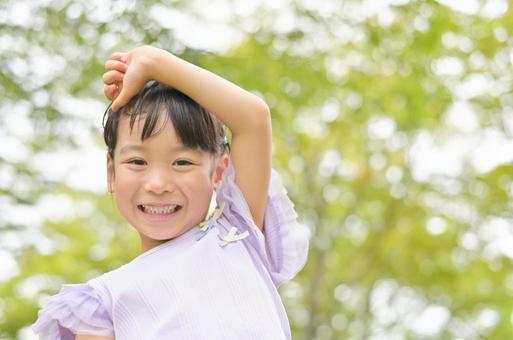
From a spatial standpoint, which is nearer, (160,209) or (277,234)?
(160,209)

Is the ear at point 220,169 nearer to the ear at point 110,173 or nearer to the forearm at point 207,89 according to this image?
the forearm at point 207,89

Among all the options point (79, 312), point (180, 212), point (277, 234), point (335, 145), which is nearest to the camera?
point (79, 312)

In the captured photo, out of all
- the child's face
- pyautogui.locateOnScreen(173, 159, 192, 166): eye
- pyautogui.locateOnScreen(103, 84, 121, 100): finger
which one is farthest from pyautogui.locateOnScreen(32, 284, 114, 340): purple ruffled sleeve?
pyautogui.locateOnScreen(103, 84, 121, 100): finger

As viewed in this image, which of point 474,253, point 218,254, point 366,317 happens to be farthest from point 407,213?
point 218,254

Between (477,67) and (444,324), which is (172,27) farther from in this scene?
(444,324)

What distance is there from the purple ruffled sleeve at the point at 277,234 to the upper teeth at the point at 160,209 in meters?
0.13

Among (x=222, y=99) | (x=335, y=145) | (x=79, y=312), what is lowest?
(x=335, y=145)

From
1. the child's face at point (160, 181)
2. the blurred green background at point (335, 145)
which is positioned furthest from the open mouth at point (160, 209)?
the blurred green background at point (335, 145)

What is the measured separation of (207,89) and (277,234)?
0.38 m

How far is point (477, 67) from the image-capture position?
8594 millimetres

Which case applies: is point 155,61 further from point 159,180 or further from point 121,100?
point 159,180

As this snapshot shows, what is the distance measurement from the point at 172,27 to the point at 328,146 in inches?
184

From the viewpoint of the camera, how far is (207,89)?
2090mm

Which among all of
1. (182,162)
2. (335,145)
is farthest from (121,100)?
(335,145)
